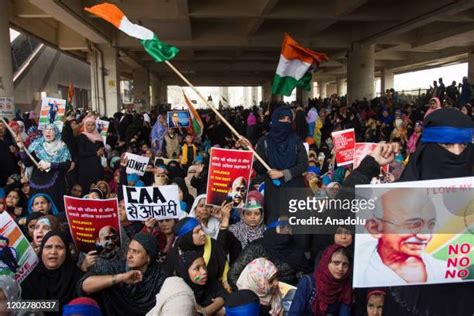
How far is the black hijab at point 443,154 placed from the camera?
2312 mm

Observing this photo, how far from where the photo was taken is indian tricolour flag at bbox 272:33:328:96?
5785mm

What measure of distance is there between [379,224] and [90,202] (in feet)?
7.06

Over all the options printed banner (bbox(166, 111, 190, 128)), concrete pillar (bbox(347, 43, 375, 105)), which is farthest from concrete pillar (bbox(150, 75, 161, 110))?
printed banner (bbox(166, 111, 190, 128))

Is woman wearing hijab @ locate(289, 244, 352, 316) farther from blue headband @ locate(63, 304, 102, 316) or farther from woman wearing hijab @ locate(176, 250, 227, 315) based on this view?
blue headband @ locate(63, 304, 102, 316)

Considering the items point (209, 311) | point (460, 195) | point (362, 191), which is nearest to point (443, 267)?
point (460, 195)

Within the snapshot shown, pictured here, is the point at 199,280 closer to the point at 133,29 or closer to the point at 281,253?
the point at 281,253

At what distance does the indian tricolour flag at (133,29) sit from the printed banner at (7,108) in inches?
254

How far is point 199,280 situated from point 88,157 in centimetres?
368

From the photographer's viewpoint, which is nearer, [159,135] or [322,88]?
[159,135]

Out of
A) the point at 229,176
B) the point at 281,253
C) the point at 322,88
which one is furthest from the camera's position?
the point at 322,88

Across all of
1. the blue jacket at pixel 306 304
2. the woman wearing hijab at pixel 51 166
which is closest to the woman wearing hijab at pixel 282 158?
the blue jacket at pixel 306 304

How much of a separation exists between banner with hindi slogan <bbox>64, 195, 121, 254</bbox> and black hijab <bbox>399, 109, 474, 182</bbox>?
7.13 feet

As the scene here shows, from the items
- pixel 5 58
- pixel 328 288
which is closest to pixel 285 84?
pixel 328 288

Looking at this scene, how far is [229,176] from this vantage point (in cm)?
442
